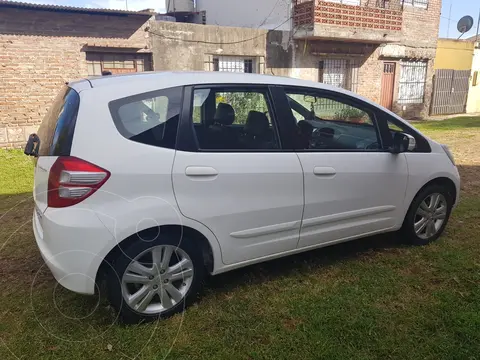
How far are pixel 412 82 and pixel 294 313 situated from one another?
16.5 metres

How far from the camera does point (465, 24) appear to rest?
63.5 ft

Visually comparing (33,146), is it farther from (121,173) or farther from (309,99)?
(309,99)

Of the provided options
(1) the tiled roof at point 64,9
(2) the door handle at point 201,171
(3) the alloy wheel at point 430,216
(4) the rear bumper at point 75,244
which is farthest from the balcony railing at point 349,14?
(4) the rear bumper at point 75,244

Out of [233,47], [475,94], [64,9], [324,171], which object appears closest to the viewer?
[324,171]

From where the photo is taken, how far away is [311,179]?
3039 millimetres

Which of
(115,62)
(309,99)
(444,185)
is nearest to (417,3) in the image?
(115,62)

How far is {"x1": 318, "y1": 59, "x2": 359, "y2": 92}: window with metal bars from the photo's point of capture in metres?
14.1

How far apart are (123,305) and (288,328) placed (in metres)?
1.12

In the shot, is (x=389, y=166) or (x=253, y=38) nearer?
(x=389, y=166)

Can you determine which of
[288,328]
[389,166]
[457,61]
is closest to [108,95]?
[288,328]

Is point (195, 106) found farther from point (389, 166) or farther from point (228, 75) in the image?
point (389, 166)

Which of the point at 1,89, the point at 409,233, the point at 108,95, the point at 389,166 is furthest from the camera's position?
the point at 1,89

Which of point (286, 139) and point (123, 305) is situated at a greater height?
point (286, 139)

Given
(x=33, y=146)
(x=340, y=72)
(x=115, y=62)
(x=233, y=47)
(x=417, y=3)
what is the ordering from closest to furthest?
(x=33, y=146), (x=115, y=62), (x=233, y=47), (x=340, y=72), (x=417, y=3)
